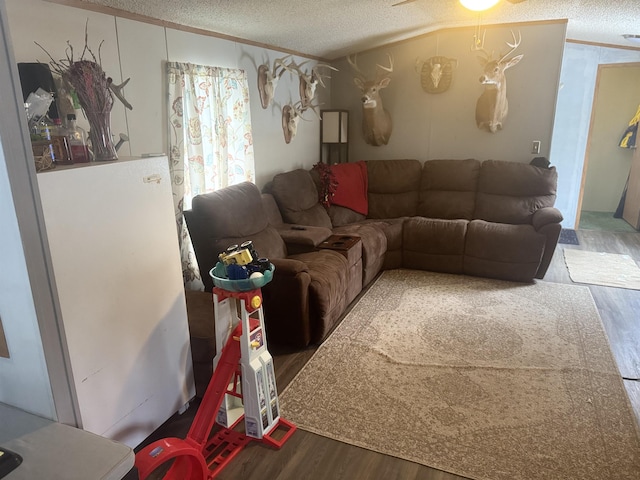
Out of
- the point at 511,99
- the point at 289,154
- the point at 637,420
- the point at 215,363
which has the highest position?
the point at 511,99

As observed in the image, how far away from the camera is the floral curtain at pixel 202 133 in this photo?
295 centimetres

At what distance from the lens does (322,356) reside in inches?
112

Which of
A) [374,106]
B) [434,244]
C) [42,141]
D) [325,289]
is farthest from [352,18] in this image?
[42,141]

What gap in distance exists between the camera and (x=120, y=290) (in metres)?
1.81

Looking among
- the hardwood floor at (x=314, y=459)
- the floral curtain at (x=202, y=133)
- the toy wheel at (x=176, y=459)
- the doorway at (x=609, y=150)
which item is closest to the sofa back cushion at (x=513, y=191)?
the hardwood floor at (x=314, y=459)

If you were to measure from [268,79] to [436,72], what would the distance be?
199cm

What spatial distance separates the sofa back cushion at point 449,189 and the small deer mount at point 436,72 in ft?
2.82

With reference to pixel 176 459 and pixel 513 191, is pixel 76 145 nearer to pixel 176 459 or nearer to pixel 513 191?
pixel 176 459

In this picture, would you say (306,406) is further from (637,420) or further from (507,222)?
(507,222)

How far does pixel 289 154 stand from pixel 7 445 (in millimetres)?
3893

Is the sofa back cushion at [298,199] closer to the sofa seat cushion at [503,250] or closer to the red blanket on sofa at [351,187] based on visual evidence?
the red blanket on sofa at [351,187]

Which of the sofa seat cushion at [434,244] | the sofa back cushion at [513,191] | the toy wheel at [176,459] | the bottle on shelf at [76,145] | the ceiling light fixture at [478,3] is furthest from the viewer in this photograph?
the sofa back cushion at [513,191]

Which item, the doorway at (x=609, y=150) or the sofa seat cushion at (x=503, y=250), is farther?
the doorway at (x=609, y=150)

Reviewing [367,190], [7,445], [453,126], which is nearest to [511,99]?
[453,126]
